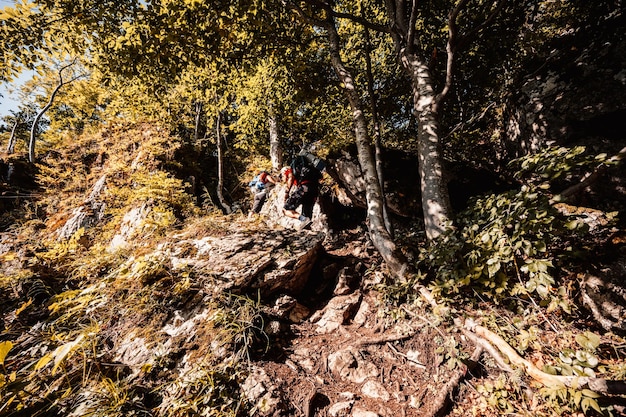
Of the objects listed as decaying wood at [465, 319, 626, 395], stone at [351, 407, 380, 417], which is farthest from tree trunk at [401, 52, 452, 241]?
stone at [351, 407, 380, 417]

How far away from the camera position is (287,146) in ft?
47.3

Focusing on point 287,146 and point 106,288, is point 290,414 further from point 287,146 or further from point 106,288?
point 287,146

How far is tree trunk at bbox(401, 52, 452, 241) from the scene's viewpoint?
13.3 feet

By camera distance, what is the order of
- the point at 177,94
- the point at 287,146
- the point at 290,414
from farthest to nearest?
the point at 287,146, the point at 177,94, the point at 290,414

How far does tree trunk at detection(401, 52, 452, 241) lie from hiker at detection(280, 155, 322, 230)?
10.7ft

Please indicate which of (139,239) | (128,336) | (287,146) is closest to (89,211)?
(139,239)

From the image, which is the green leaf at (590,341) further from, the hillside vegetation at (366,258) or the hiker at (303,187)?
the hiker at (303,187)

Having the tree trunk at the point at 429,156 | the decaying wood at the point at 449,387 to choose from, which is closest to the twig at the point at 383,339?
the decaying wood at the point at 449,387

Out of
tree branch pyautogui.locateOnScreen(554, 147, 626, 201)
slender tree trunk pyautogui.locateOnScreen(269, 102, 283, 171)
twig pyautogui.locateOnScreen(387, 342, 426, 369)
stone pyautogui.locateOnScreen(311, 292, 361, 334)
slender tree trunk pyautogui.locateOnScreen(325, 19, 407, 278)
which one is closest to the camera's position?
tree branch pyautogui.locateOnScreen(554, 147, 626, 201)

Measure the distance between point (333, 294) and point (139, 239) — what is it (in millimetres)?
5107

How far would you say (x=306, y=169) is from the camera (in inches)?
277

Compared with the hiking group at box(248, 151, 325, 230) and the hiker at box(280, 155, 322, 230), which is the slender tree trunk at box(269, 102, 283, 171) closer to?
the hiking group at box(248, 151, 325, 230)

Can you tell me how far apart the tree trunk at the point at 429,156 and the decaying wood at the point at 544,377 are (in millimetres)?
1483

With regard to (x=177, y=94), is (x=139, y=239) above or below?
below
